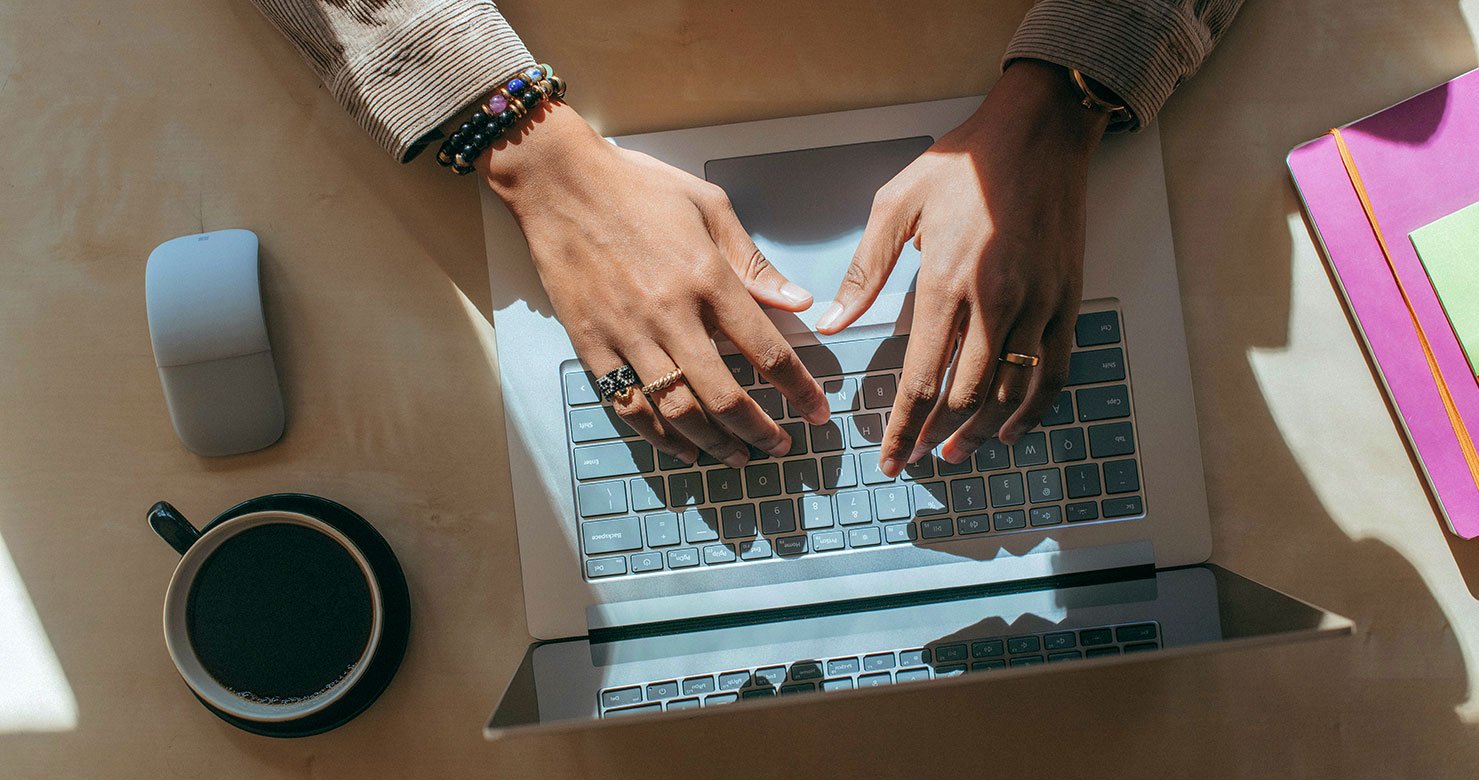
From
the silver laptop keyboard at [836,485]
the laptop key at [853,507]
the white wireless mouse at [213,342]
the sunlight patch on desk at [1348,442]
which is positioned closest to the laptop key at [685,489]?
the silver laptop keyboard at [836,485]

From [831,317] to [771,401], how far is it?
8 centimetres

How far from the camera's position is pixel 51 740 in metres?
0.70

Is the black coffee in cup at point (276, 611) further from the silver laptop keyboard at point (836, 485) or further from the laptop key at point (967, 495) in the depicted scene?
the laptop key at point (967, 495)

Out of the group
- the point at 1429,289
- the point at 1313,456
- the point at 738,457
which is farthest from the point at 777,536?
the point at 1429,289

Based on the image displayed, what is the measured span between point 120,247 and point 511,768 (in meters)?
0.52

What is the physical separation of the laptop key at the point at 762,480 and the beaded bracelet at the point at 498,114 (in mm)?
311

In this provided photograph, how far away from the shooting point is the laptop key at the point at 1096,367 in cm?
68

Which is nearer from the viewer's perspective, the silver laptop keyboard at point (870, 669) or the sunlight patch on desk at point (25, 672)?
the silver laptop keyboard at point (870, 669)

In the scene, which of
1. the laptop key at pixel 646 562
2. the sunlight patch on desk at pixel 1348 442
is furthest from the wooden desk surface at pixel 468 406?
the laptop key at pixel 646 562

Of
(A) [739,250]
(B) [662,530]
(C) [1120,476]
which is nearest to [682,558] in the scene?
(B) [662,530]

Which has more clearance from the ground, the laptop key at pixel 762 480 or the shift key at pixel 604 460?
the shift key at pixel 604 460

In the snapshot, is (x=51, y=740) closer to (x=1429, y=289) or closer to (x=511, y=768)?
(x=511, y=768)

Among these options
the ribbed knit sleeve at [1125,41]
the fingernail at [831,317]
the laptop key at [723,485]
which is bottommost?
the laptop key at [723,485]

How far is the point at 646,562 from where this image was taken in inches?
26.3
